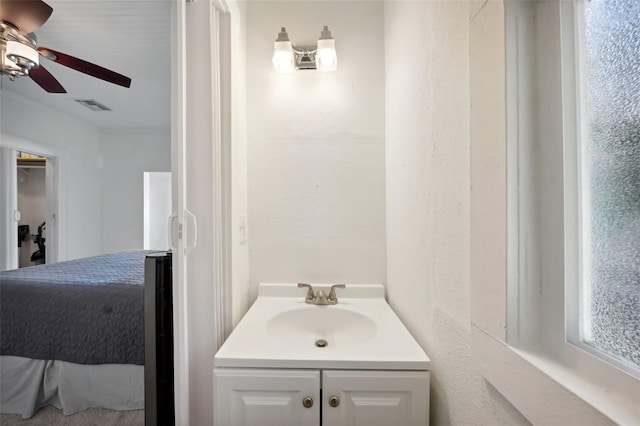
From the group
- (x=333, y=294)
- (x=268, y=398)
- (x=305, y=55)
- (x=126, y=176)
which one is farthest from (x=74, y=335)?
(x=305, y=55)

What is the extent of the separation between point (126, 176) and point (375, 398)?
3.73 ft

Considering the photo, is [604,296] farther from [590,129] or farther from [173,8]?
[173,8]

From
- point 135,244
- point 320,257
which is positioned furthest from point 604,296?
point 135,244

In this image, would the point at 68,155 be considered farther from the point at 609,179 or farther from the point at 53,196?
the point at 609,179

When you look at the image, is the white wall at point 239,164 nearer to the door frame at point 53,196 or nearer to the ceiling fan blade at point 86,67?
the ceiling fan blade at point 86,67

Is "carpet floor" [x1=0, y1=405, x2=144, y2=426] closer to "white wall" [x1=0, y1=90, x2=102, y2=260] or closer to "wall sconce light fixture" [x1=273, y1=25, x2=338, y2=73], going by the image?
"white wall" [x1=0, y1=90, x2=102, y2=260]

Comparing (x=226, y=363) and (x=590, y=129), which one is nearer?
(x=590, y=129)

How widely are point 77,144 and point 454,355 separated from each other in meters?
1.30

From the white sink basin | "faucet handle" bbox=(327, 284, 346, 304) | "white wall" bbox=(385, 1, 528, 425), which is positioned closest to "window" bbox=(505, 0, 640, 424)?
"white wall" bbox=(385, 1, 528, 425)

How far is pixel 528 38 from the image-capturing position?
486 millimetres

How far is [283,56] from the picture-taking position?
1.30 m

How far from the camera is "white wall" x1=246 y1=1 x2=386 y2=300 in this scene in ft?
4.50

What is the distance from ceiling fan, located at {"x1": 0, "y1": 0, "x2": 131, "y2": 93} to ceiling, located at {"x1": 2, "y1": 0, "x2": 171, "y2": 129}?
4 centimetres

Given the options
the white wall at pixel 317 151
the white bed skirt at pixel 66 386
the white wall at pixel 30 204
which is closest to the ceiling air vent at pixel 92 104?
the white wall at pixel 30 204
